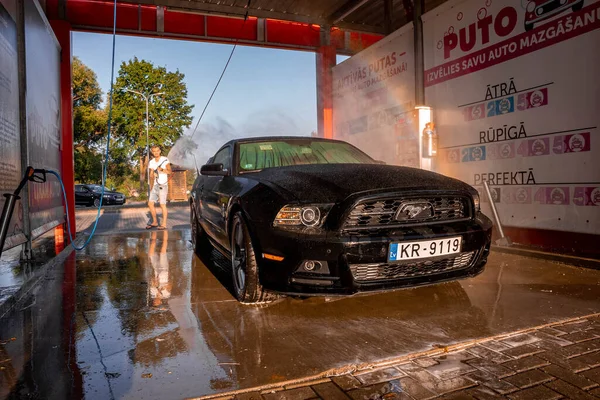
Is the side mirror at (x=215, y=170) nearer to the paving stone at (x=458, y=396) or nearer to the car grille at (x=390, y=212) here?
the car grille at (x=390, y=212)

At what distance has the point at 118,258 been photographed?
5875 mm

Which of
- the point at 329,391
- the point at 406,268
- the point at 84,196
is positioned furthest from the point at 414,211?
the point at 84,196

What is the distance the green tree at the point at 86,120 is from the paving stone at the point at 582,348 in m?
40.9

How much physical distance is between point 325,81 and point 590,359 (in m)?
8.98

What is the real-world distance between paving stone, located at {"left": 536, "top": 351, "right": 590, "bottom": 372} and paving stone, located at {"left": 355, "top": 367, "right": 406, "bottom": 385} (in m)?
0.81

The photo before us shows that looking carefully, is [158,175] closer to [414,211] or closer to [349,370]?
[414,211]

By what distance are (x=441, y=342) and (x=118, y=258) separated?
178 inches

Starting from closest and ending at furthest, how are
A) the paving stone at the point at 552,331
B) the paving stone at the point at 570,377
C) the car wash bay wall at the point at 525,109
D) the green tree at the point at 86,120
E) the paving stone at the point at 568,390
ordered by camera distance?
the paving stone at the point at 568,390
the paving stone at the point at 570,377
the paving stone at the point at 552,331
the car wash bay wall at the point at 525,109
the green tree at the point at 86,120

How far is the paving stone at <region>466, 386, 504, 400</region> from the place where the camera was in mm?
1989

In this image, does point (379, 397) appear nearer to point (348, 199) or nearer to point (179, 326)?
point (348, 199)

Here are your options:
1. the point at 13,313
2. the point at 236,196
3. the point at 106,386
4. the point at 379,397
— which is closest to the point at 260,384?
the point at 379,397

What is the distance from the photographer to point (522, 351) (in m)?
2.49

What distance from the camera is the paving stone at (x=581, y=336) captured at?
2652mm

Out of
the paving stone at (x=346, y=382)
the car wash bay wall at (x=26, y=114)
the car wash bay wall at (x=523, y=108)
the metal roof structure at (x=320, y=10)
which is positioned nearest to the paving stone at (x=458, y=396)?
the paving stone at (x=346, y=382)
